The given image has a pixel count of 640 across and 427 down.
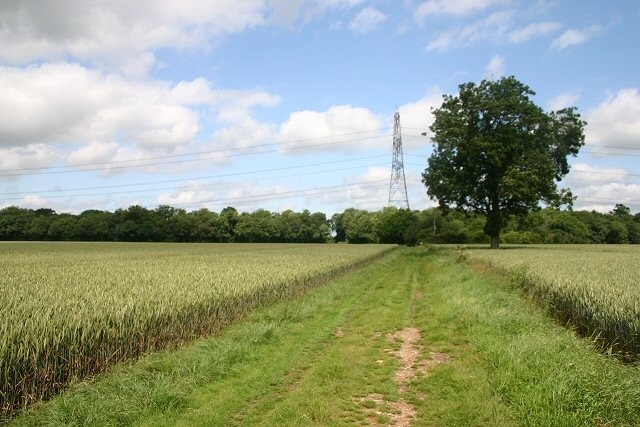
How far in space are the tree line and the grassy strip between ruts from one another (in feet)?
283

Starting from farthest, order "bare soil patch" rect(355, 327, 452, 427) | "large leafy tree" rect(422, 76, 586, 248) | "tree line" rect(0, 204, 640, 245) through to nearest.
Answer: "tree line" rect(0, 204, 640, 245) < "large leafy tree" rect(422, 76, 586, 248) < "bare soil patch" rect(355, 327, 452, 427)

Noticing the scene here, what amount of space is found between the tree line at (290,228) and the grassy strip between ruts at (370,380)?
8628cm

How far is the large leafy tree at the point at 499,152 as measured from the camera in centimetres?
4741

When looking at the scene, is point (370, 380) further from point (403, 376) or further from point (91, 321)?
point (91, 321)

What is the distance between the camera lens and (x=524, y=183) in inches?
1795

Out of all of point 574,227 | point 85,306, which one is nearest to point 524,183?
point 85,306

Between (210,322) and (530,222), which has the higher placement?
(530,222)

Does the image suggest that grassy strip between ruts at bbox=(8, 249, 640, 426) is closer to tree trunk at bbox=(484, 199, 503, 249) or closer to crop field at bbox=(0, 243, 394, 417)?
crop field at bbox=(0, 243, 394, 417)

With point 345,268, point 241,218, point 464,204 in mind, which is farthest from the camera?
point 241,218

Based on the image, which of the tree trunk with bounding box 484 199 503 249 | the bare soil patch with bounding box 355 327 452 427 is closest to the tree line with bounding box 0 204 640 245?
the tree trunk with bounding box 484 199 503 249

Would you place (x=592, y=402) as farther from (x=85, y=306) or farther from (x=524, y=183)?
(x=524, y=183)

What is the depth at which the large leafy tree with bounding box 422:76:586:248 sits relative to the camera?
47406 millimetres

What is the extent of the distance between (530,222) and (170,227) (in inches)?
3609

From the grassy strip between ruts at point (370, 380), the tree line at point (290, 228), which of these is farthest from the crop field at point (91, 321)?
the tree line at point (290, 228)
